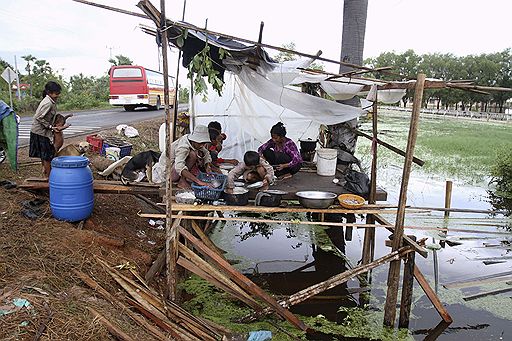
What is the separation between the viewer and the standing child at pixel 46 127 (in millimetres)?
5832

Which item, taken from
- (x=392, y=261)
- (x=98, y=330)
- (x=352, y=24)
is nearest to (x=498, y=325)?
(x=392, y=261)

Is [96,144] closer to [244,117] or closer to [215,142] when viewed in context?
[215,142]

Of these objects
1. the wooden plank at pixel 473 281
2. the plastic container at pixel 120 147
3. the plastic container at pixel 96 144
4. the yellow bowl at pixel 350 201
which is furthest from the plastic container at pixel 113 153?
the wooden plank at pixel 473 281

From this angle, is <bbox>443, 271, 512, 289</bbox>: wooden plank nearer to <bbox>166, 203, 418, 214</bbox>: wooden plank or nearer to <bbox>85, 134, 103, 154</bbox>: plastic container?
<bbox>166, 203, 418, 214</bbox>: wooden plank

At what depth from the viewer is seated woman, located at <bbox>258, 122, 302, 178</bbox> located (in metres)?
5.99

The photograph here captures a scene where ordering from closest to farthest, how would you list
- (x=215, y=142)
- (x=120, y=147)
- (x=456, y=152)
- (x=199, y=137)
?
1. (x=199, y=137)
2. (x=215, y=142)
3. (x=120, y=147)
4. (x=456, y=152)

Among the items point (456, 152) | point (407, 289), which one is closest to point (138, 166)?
point (407, 289)

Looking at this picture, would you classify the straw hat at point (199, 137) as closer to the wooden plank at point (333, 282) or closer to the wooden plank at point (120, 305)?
the wooden plank at point (120, 305)

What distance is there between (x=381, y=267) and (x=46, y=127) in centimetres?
604

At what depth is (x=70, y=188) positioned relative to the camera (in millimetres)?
4516

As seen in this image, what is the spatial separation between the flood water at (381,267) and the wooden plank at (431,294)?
180 mm

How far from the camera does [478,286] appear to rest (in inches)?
231

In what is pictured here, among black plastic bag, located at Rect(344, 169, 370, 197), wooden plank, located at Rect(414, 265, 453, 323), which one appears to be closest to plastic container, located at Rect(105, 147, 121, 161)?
black plastic bag, located at Rect(344, 169, 370, 197)

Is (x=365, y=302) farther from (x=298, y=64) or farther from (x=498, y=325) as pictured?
(x=298, y=64)
